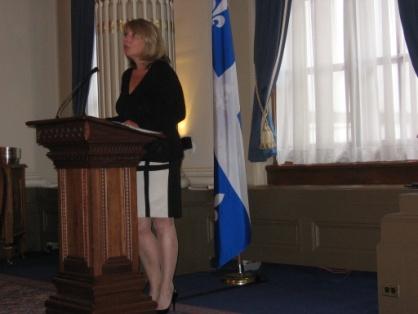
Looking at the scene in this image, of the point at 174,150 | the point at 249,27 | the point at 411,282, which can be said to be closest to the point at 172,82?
the point at 174,150

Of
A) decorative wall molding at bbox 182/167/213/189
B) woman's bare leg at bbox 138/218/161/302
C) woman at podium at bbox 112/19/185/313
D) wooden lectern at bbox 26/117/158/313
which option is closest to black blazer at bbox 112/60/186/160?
woman at podium at bbox 112/19/185/313

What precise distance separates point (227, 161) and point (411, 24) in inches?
60.7

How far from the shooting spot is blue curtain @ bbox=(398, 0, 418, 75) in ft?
14.2

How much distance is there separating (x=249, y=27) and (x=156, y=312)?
326cm

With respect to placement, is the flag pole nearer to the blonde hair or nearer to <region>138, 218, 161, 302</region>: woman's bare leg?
<region>138, 218, 161, 302</region>: woman's bare leg

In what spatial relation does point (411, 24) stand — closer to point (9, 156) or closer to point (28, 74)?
point (9, 156)

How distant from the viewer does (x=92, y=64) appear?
6.65m

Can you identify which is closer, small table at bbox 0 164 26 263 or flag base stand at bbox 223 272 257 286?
flag base stand at bbox 223 272 257 286

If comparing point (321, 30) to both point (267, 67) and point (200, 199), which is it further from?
point (200, 199)

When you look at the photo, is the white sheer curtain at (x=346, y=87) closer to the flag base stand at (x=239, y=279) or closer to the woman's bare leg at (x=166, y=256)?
the flag base stand at (x=239, y=279)

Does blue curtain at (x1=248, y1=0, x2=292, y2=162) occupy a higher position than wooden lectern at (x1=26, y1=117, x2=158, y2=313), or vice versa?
blue curtain at (x1=248, y1=0, x2=292, y2=162)

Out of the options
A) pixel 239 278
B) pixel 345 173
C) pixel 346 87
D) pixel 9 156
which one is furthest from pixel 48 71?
pixel 239 278

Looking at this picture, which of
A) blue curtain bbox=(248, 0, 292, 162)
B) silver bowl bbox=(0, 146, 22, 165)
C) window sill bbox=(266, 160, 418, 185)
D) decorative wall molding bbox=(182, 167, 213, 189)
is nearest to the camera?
window sill bbox=(266, 160, 418, 185)

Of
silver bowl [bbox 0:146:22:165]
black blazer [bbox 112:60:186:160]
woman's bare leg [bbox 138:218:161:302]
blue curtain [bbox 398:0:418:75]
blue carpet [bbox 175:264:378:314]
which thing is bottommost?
blue carpet [bbox 175:264:378:314]
